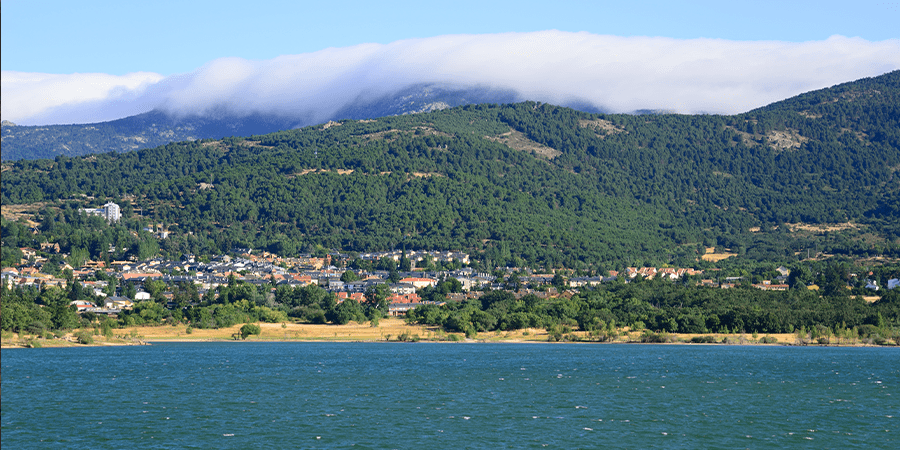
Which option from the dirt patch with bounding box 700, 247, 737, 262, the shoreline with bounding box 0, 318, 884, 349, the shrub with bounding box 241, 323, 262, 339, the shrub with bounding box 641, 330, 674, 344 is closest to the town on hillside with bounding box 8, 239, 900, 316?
the shoreline with bounding box 0, 318, 884, 349

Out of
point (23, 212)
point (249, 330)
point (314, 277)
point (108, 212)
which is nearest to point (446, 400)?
point (249, 330)

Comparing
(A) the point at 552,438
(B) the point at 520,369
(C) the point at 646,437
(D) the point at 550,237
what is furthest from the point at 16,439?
(D) the point at 550,237

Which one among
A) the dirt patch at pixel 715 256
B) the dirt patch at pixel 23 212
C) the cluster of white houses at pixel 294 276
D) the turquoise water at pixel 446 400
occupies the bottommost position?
the cluster of white houses at pixel 294 276

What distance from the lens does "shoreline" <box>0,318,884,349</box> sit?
94.1 m

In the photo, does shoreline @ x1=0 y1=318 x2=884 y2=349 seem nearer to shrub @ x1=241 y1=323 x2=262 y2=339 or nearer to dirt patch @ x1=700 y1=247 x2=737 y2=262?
shrub @ x1=241 y1=323 x2=262 y2=339

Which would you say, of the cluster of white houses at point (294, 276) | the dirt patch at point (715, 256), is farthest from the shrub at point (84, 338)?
the dirt patch at point (715, 256)

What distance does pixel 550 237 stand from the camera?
19388 cm

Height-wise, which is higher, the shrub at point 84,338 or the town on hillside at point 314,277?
the shrub at point 84,338

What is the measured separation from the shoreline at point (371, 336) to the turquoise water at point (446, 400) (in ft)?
43.1

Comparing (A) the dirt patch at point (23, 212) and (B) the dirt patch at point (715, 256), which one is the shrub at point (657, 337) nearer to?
(B) the dirt patch at point (715, 256)

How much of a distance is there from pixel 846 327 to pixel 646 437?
69963 mm

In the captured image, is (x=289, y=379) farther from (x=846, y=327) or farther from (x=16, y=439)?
(x=846, y=327)

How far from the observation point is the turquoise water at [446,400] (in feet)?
122

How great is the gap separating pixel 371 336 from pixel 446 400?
53460 mm
